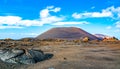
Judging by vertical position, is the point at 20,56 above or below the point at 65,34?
below

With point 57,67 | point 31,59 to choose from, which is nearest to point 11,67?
point 31,59

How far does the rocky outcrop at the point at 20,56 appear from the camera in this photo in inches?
800

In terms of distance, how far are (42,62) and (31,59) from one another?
0.97m

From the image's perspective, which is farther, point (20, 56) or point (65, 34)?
point (65, 34)

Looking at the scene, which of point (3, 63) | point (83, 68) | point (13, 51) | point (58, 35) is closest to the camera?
point (83, 68)

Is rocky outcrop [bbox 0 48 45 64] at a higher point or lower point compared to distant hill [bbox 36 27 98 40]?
lower

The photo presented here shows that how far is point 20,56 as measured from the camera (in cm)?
2084

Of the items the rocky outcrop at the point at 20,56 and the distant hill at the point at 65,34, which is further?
the distant hill at the point at 65,34

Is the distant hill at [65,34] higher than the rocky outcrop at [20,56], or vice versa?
the distant hill at [65,34]

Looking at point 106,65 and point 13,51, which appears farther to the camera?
point 13,51

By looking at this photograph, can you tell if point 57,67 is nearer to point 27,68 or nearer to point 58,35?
point 27,68

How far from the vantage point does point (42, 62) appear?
2039 centimetres

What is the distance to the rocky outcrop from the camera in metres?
20.3

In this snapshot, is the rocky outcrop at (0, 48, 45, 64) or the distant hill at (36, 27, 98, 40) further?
the distant hill at (36, 27, 98, 40)
